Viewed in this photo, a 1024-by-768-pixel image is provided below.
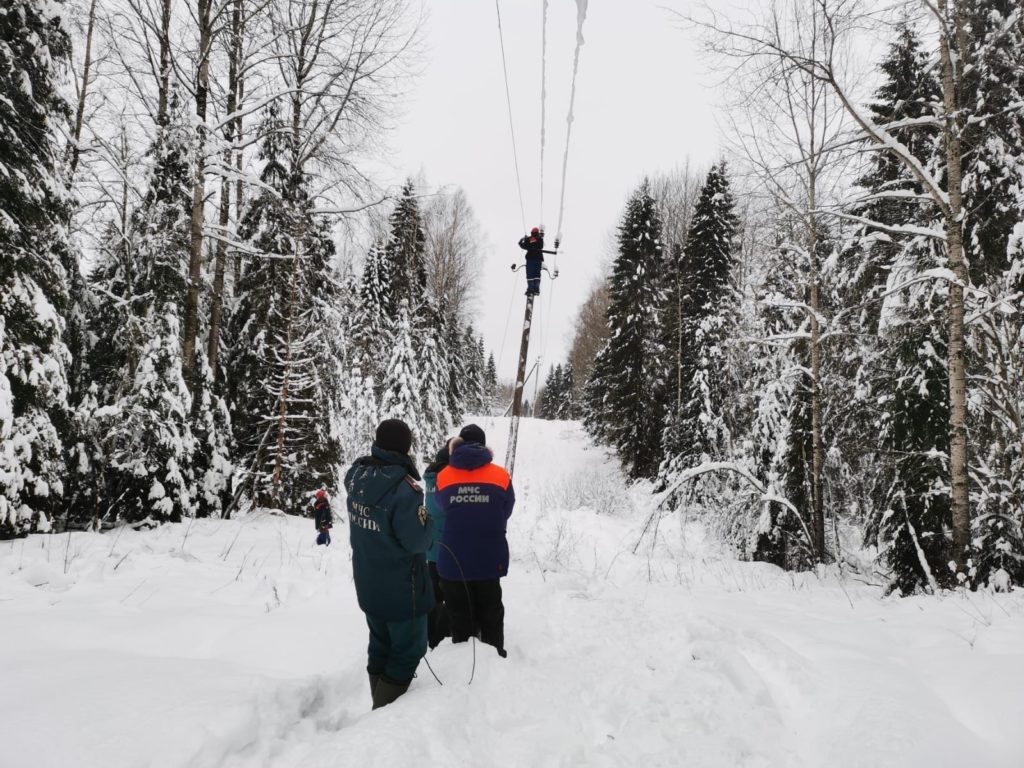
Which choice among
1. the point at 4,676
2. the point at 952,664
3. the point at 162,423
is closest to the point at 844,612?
the point at 952,664

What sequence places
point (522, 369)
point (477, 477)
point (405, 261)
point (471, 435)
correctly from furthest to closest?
point (405, 261)
point (522, 369)
point (471, 435)
point (477, 477)

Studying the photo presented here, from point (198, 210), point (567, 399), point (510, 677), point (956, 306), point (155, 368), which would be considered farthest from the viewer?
point (567, 399)

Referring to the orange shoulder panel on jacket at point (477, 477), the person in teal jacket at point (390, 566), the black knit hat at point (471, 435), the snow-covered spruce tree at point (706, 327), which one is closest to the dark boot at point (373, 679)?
the person in teal jacket at point (390, 566)

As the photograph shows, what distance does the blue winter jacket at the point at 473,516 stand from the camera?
4234mm

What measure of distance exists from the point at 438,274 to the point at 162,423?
20642 millimetres

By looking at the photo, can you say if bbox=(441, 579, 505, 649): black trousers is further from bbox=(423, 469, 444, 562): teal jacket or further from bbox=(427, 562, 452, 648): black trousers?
bbox=(423, 469, 444, 562): teal jacket

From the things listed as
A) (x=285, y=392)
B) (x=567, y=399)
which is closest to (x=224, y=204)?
(x=285, y=392)

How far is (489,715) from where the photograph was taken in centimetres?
326

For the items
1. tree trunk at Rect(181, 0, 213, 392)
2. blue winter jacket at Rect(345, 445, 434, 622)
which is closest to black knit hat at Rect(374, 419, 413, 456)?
blue winter jacket at Rect(345, 445, 434, 622)

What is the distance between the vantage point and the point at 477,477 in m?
4.35

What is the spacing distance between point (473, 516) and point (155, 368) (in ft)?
24.8

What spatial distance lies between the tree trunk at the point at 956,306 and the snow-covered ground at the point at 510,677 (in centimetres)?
141

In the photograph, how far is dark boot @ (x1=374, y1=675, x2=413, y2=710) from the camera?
334cm

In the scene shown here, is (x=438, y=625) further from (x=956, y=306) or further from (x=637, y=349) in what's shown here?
(x=637, y=349)
